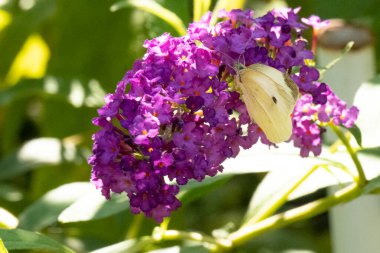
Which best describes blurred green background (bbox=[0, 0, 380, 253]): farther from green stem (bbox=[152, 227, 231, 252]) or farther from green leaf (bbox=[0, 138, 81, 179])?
green stem (bbox=[152, 227, 231, 252])

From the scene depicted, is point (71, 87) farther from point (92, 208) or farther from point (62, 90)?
point (92, 208)

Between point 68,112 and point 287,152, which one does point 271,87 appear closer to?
point 287,152

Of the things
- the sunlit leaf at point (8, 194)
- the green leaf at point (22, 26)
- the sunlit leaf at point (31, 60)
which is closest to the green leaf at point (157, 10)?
the sunlit leaf at point (8, 194)

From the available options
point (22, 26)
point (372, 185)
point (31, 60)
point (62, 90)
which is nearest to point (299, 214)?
point (372, 185)

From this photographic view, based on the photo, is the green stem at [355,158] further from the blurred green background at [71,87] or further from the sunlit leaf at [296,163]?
the blurred green background at [71,87]

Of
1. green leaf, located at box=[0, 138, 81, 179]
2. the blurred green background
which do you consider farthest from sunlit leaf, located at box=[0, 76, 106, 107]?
green leaf, located at box=[0, 138, 81, 179]

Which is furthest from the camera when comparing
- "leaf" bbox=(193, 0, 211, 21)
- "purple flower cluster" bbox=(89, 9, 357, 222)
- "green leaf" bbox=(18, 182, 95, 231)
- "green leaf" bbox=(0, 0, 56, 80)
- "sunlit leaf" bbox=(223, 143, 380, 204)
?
"green leaf" bbox=(0, 0, 56, 80)

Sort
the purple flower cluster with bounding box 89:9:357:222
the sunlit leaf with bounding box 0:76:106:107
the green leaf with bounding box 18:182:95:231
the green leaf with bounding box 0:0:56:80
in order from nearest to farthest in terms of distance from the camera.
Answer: the purple flower cluster with bounding box 89:9:357:222 → the green leaf with bounding box 18:182:95:231 → the sunlit leaf with bounding box 0:76:106:107 → the green leaf with bounding box 0:0:56:80
